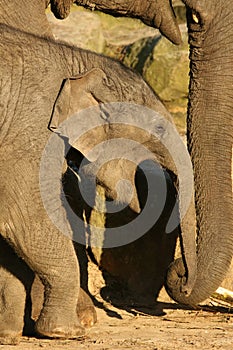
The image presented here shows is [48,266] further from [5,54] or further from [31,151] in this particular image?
[5,54]

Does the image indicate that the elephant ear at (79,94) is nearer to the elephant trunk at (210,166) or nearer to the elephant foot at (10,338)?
the elephant trunk at (210,166)

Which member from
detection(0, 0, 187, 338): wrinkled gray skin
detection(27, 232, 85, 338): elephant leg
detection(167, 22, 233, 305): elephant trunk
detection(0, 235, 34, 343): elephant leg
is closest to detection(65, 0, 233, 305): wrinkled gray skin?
detection(167, 22, 233, 305): elephant trunk

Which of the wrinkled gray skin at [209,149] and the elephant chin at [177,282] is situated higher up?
the wrinkled gray skin at [209,149]

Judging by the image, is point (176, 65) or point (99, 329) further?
point (176, 65)

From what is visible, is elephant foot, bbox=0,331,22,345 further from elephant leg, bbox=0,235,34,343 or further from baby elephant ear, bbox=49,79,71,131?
baby elephant ear, bbox=49,79,71,131

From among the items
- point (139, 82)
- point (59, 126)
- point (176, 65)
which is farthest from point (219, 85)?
point (176, 65)

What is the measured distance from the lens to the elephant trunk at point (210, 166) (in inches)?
289

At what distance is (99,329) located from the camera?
7.75 metres

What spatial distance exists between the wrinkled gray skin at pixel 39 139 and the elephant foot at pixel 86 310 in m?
0.53

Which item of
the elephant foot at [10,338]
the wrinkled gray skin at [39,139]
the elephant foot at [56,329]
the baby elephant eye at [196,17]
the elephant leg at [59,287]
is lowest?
the elephant foot at [10,338]

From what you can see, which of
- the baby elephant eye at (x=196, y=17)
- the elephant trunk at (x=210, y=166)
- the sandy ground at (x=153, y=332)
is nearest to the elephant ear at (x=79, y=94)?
the elephant trunk at (x=210, y=166)

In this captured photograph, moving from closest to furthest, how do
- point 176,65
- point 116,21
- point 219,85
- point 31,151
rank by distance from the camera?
point 31,151 < point 219,85 < point 176,65 < point 116,21

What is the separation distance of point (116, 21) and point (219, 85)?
24.7ft

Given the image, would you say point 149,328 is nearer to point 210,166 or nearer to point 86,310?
point 86,310
